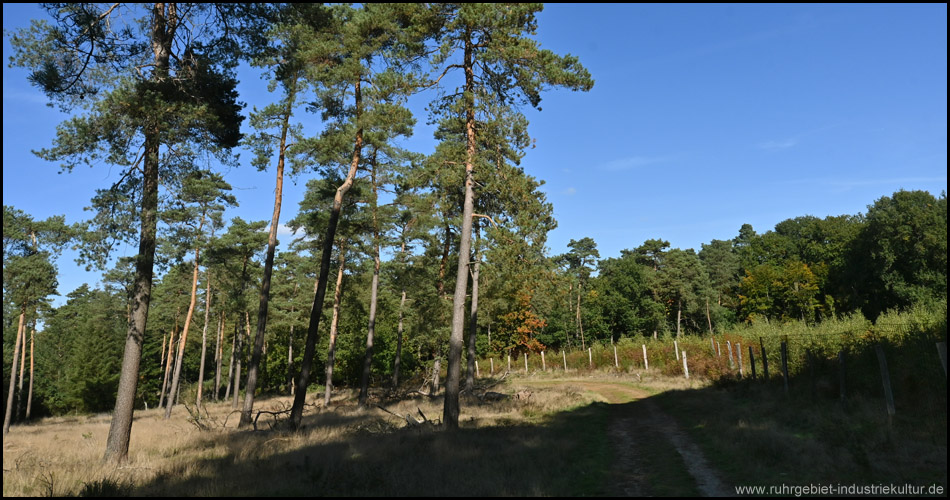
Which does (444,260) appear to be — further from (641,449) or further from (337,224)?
(641,449)

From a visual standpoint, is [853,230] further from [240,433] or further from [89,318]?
[89,318]

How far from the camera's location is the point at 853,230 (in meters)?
58.5

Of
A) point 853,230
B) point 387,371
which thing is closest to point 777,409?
point 387,371

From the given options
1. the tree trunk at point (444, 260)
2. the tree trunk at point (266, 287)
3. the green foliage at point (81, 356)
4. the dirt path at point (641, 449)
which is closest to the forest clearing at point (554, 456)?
the dirt path at point (641, 449)

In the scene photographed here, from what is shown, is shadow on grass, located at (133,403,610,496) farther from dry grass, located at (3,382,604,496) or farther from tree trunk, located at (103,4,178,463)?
tree trunk, located at (103,4,178,463)

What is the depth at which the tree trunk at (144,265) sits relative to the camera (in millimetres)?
10531

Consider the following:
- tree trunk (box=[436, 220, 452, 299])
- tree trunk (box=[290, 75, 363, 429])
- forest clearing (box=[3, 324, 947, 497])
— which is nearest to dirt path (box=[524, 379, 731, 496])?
forest clearing (box=[3, 324, 947, 497])

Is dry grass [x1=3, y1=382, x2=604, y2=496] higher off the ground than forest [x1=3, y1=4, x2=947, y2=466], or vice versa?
forest [x1=3, y1=4, x2=947, y2=466]

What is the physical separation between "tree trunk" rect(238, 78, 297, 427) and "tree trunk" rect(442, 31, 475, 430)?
7.43 m

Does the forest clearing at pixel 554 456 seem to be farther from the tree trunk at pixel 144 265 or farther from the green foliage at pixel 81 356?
the green foliage at pixel 81 356

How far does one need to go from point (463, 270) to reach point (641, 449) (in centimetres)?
665

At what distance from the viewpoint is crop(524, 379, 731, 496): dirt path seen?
7689 millimetres

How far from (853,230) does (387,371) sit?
195 feet

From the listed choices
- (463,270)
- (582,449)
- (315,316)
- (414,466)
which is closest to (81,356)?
(315,316)
